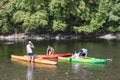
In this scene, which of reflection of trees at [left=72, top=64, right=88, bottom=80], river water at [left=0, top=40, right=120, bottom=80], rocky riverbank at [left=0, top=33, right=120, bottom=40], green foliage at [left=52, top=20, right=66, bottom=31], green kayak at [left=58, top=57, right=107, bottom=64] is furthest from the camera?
rocky riverbank at [left=0, top=33, right=120, bottom=40]

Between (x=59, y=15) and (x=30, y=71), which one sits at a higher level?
(x=30, y=71)

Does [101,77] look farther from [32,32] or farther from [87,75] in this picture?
[32,32]

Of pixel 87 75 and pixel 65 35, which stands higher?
pixel 87 75

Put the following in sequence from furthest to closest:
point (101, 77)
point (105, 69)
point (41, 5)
Result: point (41, 5), point (105, 69), point (101, 77)

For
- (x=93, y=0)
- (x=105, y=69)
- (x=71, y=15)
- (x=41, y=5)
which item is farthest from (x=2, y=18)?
(x=105, y=69)

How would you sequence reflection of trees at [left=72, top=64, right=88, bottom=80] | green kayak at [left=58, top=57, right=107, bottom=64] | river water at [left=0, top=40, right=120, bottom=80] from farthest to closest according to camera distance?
green kayak at [left=58, top=57, right=107, bottom=64] → reflection of trees at [left=72, top=64, right=88, bottom=80] → river water at [left=0, top=40, right=120, bottom=80]

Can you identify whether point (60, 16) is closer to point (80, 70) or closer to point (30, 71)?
point (80, 70)

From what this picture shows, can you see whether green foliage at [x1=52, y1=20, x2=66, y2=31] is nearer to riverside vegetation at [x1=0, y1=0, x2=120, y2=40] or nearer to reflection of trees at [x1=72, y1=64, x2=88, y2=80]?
riverside vegetation at [x1=0, y1=0, x2=120, y2=40]

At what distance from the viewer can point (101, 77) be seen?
31.0 m

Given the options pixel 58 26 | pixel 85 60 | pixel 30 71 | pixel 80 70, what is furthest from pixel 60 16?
pixel 30 71

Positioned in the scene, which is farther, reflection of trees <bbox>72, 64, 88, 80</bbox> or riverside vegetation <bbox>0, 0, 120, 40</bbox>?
riverside vegetation <bbox>0, 0, 120, 40</bbox>

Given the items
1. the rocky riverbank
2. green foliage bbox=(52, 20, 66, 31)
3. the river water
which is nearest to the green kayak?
the river water

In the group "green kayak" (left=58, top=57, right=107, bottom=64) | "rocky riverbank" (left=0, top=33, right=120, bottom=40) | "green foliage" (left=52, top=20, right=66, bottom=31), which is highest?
"green kayak" (left=58, top=57, right=107, bottom=64)

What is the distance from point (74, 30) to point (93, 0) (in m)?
7.03
